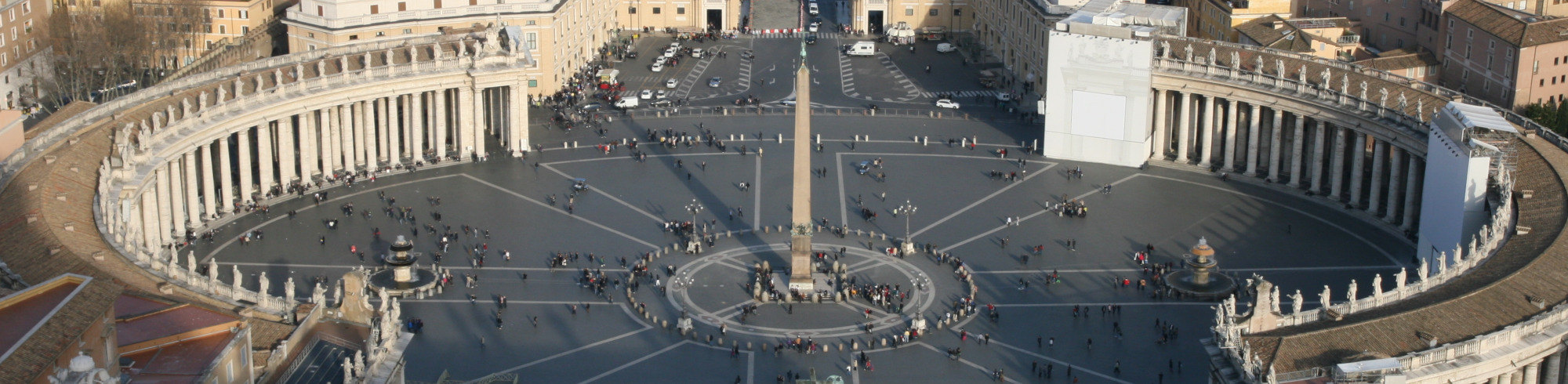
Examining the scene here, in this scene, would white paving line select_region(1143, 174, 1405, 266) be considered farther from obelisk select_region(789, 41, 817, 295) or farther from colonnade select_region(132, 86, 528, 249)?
colonnade select_region(132, 86, 528, 249)

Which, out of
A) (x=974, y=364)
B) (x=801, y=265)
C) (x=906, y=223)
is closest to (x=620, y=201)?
(x=906, y=223)

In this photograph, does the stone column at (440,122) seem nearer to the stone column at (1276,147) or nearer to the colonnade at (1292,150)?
the colonnade at (1292,150)

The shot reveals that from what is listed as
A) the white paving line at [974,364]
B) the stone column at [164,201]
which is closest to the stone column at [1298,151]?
the white paving line at [974,364]

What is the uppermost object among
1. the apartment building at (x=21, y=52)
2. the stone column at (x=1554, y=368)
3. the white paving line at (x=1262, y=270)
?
the apartment building at (x=21, y=52)

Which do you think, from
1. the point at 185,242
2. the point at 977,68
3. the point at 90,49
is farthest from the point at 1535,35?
the point at 90,49

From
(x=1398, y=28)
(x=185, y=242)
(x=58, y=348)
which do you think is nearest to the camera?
(x=58, y=348)

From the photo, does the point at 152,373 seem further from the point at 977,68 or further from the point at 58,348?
the point at 977,68
